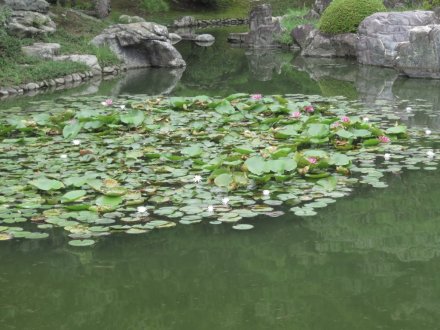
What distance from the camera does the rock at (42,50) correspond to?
13705 mm

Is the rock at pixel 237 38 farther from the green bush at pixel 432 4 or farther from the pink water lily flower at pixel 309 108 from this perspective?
the pink water lily flower at pixel 309 108

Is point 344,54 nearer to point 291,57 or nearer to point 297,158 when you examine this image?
point 291,57

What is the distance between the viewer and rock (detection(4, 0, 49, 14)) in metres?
15.5

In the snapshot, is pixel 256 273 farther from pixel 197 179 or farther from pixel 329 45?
pixel 329 45

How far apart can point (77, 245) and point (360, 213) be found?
2128mm

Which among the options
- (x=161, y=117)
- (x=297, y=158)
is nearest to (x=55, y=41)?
(x=161, y=117)

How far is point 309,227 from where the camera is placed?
4.75 meters

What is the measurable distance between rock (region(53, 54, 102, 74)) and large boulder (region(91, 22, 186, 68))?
1.34 m

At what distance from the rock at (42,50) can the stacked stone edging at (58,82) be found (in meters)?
0.98

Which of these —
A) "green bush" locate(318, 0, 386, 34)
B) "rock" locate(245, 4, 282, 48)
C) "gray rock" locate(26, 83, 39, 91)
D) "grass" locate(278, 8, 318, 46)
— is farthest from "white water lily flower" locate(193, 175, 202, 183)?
"rock" locate(245, 4, 282, 48)

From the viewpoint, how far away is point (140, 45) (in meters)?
15.8

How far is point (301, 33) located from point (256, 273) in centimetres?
1670

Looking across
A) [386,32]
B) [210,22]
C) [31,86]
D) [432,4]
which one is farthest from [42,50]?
[210,22]

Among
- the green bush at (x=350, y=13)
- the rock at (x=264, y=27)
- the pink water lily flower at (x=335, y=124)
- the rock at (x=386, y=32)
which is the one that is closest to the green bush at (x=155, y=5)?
the rock at (x=264, y=27)
